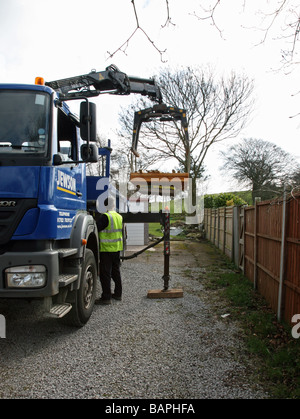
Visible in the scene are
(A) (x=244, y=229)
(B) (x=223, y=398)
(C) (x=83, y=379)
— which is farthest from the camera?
(A) (x=244, y=229)

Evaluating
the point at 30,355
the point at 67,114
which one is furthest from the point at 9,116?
the point at 30,355

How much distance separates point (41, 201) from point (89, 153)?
0.92m

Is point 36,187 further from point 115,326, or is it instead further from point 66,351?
point 115,326

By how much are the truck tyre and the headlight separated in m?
0.91

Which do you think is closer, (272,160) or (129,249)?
(129,249)

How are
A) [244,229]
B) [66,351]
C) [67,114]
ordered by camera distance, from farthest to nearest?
[244,229], [67,114], [66,351]

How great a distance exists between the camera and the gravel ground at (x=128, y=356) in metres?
2.92

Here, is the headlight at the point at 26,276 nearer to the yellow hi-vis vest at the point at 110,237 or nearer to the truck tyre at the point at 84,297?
the truck tyre at the point at 84,297

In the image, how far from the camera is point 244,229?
8031 mm

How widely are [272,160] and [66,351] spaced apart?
2670 centimetres

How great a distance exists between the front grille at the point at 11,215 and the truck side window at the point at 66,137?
0.82 meters

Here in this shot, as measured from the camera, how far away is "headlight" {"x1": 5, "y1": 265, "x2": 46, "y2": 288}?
3.25m

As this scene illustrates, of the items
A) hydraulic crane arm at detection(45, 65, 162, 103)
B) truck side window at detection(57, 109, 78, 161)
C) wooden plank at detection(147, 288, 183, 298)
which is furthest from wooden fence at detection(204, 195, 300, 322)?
hydraulic crane arm at detection(45, 65, 162, 103)

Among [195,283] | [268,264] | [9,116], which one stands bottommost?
[195,283]
